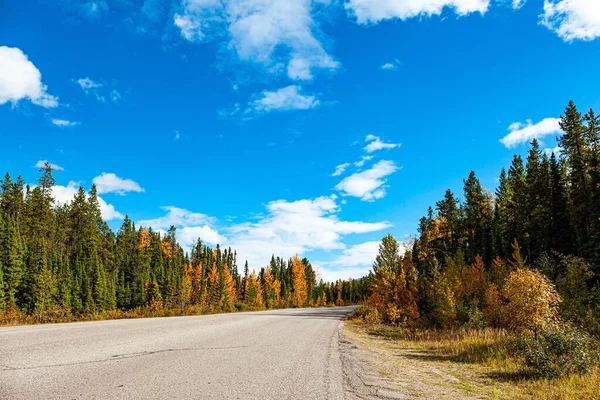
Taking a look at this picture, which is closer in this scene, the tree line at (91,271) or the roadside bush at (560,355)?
the roadside bush at (560,355)

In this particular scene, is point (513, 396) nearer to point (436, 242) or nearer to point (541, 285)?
point (541, 285)

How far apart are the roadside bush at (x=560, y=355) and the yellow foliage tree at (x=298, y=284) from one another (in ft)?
285

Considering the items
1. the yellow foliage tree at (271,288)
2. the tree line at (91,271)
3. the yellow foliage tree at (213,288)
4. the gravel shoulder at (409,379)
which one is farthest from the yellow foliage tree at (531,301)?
the yellow foliage tree at (271,288)

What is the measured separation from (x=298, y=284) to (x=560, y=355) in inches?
3658

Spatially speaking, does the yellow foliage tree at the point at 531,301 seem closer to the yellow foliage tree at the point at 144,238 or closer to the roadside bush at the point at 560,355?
the roadside bush at the point at 560,355

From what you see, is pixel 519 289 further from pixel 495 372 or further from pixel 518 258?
pixel 518 258

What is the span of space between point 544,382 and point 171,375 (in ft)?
27.3

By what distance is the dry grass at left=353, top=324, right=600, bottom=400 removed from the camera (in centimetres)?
720

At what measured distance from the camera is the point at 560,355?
8.96 meters

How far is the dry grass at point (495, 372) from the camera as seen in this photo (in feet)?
23.6

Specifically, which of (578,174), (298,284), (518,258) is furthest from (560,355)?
(298,284)

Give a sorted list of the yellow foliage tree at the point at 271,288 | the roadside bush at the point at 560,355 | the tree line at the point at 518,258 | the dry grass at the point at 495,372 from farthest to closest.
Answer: the yellow foliage tree at the point at 271,288 < the tree line at the point at 518,258 < the roadside bush at the point at 560,355 < the dry grass at the point at 495,372

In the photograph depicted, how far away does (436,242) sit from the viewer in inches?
3093

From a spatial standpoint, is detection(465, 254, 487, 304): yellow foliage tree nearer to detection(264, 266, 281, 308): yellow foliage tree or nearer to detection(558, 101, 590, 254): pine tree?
detection(558, 101, 590, 254): pine tree
